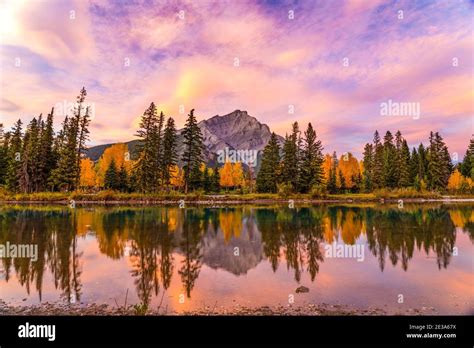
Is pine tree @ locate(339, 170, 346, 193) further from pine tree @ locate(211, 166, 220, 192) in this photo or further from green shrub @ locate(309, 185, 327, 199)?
pine tree @ locate(211, 166, 220, 192)

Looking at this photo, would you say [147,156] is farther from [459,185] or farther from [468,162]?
[468,162]

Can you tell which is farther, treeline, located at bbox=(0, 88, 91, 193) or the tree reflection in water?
treeline, located at bbox=(0, 88, 91, 193)

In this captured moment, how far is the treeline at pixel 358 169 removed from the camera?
71.2 metres

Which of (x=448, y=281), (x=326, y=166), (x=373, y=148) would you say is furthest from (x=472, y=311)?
(x=373, y=148)

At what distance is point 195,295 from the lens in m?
9.36

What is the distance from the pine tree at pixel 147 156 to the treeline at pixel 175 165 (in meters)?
0.18

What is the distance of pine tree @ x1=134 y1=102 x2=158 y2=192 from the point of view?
58594 millimetres

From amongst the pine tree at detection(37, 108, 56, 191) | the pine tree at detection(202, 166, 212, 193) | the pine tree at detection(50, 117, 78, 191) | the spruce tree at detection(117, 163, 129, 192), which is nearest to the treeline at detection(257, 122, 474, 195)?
the pine tree at detection(202, 166, 212, 193)

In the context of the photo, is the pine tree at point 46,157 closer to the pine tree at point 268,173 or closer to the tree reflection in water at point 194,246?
the pine tree at point 268,173

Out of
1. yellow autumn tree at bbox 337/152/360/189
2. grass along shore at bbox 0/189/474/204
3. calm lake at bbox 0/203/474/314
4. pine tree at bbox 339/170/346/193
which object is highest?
yellow autumn tree at bbox 337/152/360/189

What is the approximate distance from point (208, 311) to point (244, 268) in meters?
4.61

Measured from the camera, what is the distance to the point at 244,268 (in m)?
12.6

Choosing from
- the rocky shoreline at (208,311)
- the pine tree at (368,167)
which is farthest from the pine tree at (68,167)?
the pine tree at (368,167)
